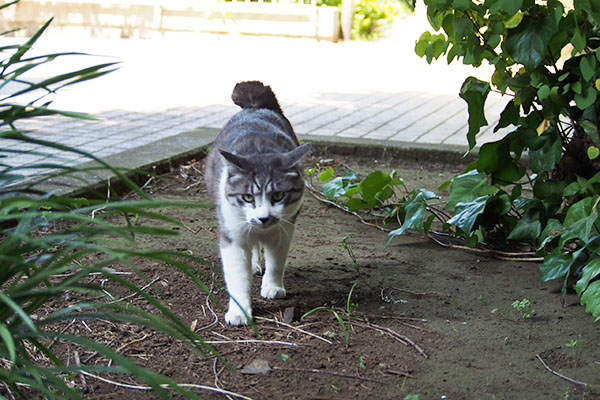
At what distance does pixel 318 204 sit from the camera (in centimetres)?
511

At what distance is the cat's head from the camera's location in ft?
10.8

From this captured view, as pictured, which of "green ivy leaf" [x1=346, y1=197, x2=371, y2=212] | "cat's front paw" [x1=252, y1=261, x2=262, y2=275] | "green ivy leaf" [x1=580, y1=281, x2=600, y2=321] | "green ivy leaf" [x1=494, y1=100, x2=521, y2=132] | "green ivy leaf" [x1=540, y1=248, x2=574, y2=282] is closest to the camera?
"green ivy leaf" [x1=580, y1=281, x2=600, y2=321]

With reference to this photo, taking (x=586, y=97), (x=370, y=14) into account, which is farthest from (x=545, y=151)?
(x=370, y=14)

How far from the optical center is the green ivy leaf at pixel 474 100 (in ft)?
12.0

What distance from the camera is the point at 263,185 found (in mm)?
3318

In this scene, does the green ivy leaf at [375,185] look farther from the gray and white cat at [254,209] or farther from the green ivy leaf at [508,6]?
the green ivy leaf at [508,6]

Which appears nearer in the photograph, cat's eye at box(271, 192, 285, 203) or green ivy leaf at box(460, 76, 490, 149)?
cat's eye at box(271, 192, 285, 203)

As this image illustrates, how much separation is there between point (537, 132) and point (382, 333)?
1390 mm

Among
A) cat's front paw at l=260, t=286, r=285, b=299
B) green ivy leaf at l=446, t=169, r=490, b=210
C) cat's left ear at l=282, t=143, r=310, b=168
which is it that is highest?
cat's left ear at l=282, t=143, r=310, b=168

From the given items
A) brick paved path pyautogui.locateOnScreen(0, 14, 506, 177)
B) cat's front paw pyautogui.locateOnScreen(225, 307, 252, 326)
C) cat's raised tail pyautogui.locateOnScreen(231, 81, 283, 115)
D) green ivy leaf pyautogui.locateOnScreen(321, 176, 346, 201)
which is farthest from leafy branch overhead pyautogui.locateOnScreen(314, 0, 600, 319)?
brick paved path pyautogui.locateOnScreen(0, 14, 506, 177)

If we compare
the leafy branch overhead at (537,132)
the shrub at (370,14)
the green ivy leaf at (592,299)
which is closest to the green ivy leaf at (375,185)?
the leafy branch overhead at (537,132)

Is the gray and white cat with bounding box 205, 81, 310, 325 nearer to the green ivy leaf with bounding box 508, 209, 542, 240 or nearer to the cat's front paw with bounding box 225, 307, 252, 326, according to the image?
the cat's front paw with bounding box 225, 307, 252, 326

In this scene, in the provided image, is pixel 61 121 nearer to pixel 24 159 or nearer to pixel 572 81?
pixel 24 159

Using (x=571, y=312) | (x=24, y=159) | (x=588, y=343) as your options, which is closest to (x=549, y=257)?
(x=571, y=312)
